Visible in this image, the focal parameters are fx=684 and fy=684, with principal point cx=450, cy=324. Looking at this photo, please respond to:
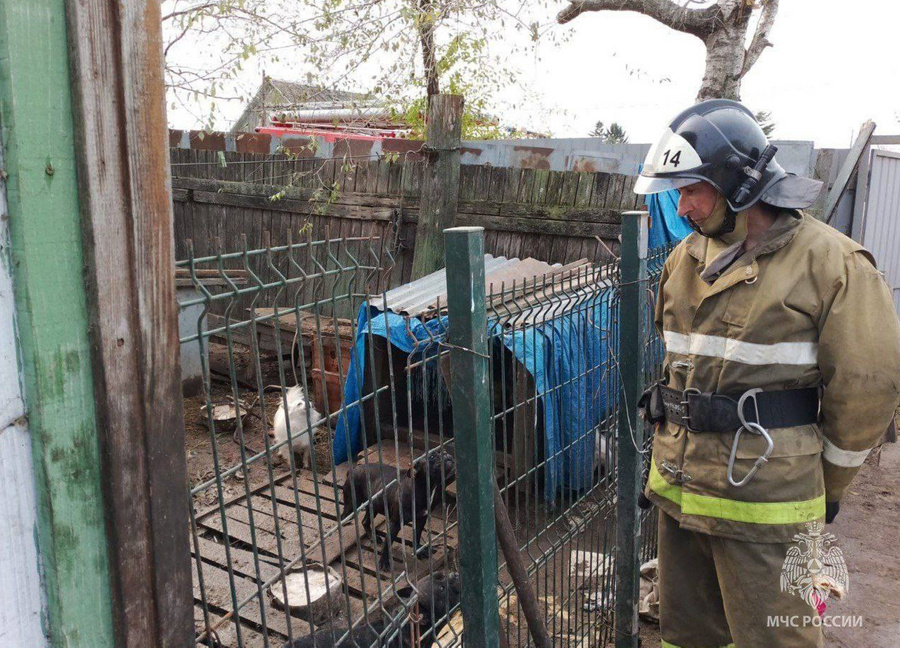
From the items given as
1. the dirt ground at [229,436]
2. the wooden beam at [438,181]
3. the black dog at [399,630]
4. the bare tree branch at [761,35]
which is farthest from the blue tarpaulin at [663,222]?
the black dog at [399,630]

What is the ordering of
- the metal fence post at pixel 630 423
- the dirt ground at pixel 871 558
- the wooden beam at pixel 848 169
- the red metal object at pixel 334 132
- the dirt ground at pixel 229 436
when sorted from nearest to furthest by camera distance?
the metal fence post at pixel 630 423 < the dirt ground at pixel 871 558 < the dirt ground at pixel 229 436 < the wooden beam at pixel 848 169 < the red metal object at pixel 334 132

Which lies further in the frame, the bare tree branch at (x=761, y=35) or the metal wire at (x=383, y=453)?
the bare tree branch at (x=761, y=35)

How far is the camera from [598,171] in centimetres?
732

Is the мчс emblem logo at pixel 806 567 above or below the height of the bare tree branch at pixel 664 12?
below

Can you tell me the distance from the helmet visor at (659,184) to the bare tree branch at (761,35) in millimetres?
6396

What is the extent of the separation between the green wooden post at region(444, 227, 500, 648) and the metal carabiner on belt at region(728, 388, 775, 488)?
85 cm

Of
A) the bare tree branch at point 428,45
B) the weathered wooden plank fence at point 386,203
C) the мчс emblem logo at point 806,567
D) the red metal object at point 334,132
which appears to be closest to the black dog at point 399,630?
the мчс emblem logo at point 806,567

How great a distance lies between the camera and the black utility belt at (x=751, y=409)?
7.83ft

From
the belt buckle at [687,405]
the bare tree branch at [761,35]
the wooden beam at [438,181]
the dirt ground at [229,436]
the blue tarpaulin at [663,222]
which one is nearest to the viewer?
the belt buckle at [687,405]

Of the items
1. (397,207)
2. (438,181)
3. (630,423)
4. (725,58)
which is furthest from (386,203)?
(630,423)

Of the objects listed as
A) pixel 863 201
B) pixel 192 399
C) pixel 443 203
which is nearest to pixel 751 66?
pixel 863 201

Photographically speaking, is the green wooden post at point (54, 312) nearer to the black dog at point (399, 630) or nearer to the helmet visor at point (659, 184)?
the black dog at point (399, 630)

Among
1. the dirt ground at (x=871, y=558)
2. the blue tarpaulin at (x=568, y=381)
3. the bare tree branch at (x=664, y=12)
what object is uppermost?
the bare tree branch at (x=664, y=12)

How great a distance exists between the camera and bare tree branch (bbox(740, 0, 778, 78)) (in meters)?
8.02
